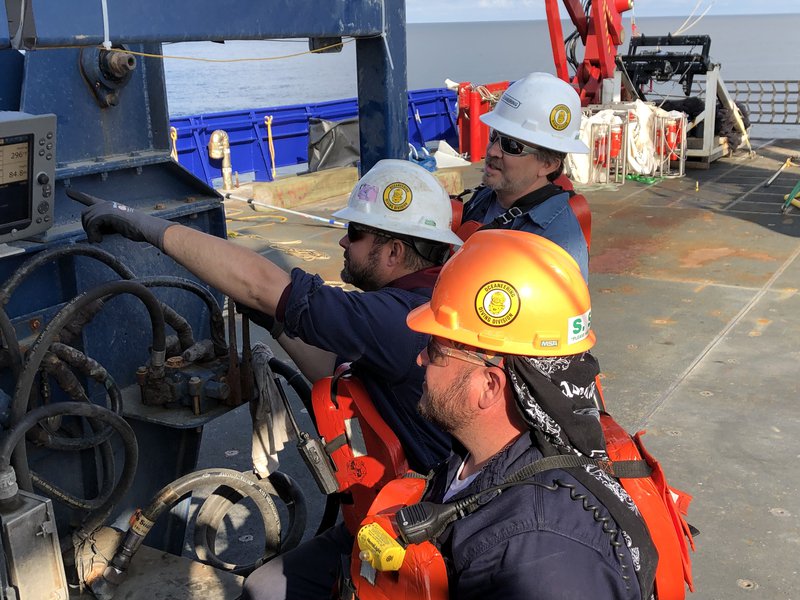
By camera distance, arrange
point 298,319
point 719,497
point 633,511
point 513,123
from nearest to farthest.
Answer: point 633,511 → point 298,319 → point 513,123 → point 719,497

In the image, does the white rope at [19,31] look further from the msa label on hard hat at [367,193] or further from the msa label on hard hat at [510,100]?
the msa label on hard hat at [510,100]

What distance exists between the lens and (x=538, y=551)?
5.08ft

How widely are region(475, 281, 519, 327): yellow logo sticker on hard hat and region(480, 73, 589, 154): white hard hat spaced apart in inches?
85.2

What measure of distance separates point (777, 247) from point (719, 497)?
562 cm

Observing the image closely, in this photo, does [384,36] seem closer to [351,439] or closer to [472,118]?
[351,439]

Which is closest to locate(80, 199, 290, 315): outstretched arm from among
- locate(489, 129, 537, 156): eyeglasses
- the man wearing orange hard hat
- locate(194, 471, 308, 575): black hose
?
the man wearing orange hard hat

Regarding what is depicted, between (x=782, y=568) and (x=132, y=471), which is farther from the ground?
(x=132, y=471)

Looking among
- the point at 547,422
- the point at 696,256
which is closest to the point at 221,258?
the point at 547,422

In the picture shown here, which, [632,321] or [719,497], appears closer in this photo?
[719,497]

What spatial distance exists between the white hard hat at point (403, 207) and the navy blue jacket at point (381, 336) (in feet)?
0.74

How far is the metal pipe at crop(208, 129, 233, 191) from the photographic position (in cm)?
1269

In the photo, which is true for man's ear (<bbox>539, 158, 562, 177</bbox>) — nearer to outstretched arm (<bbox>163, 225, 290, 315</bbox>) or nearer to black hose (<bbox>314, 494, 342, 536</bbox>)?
black hose (<bbox>314, 494, 342, 536</bbox>)

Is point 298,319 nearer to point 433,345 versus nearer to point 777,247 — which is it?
point 433,345

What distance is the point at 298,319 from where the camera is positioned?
7.68ft
